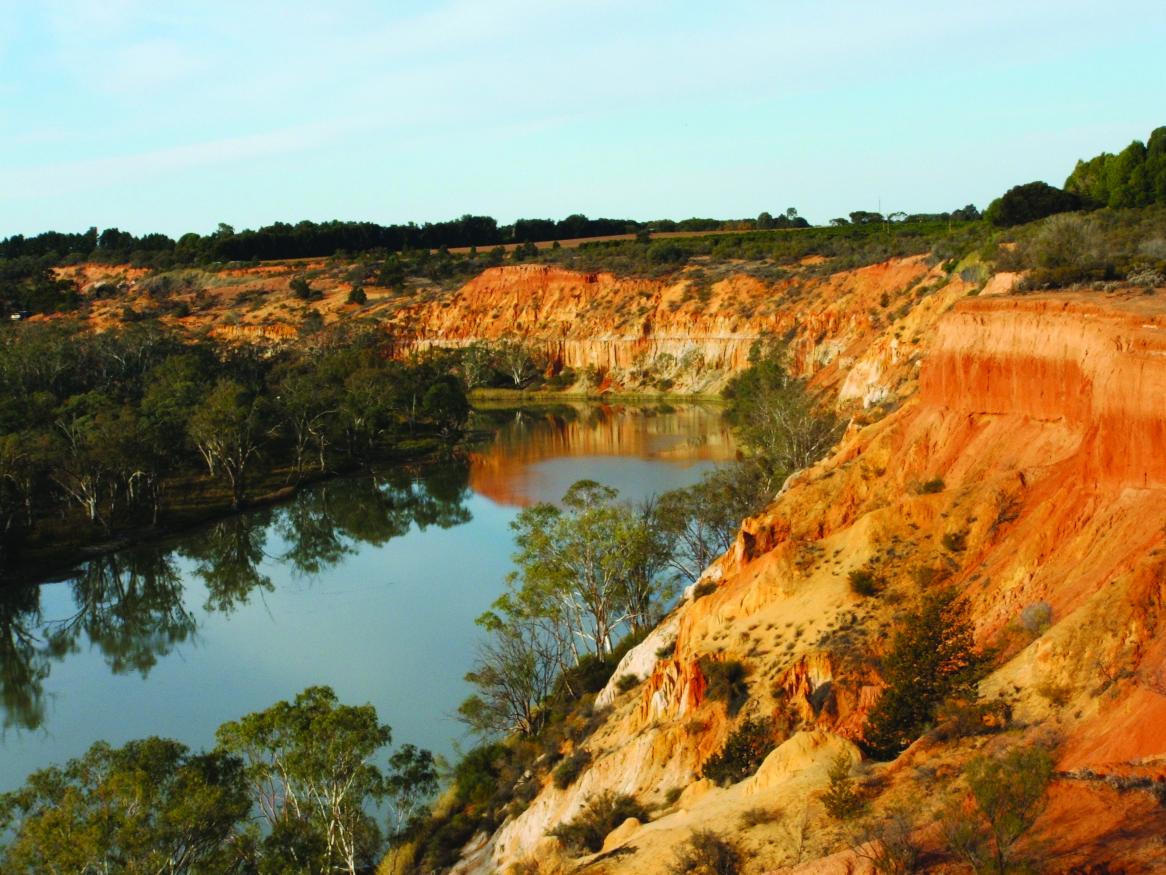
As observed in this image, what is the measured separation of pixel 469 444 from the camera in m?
72.5

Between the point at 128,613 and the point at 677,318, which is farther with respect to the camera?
the point at 677,318

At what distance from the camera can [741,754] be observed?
1789 centimetres

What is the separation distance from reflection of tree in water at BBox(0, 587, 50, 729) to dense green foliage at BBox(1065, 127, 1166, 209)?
167 ft

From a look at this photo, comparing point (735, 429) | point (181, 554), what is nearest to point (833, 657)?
point (181, 554)

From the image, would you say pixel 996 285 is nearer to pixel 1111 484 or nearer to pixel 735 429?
pixel 1111 484

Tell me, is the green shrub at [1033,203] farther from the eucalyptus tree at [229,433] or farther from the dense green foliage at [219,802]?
the dense green foliage at [219,802]

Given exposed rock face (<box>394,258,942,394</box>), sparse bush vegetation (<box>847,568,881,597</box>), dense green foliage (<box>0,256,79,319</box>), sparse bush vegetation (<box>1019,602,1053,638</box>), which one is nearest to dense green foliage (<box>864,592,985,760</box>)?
sparse bush vegetation (<box>1019,602,1053,638</box>)

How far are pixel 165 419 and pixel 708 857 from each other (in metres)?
49.4

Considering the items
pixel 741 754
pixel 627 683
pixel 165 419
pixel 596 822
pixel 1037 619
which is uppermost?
pixel 1037 619

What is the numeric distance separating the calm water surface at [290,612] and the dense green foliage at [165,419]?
3608 mm

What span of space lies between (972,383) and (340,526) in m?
33.9

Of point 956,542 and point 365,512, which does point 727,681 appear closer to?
point 956,542

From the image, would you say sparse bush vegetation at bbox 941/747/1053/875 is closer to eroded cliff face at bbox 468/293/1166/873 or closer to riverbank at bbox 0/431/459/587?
eroded cliff face at bbox 468/293/1166/873

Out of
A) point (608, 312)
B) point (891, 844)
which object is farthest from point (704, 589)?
point (608, 312)
